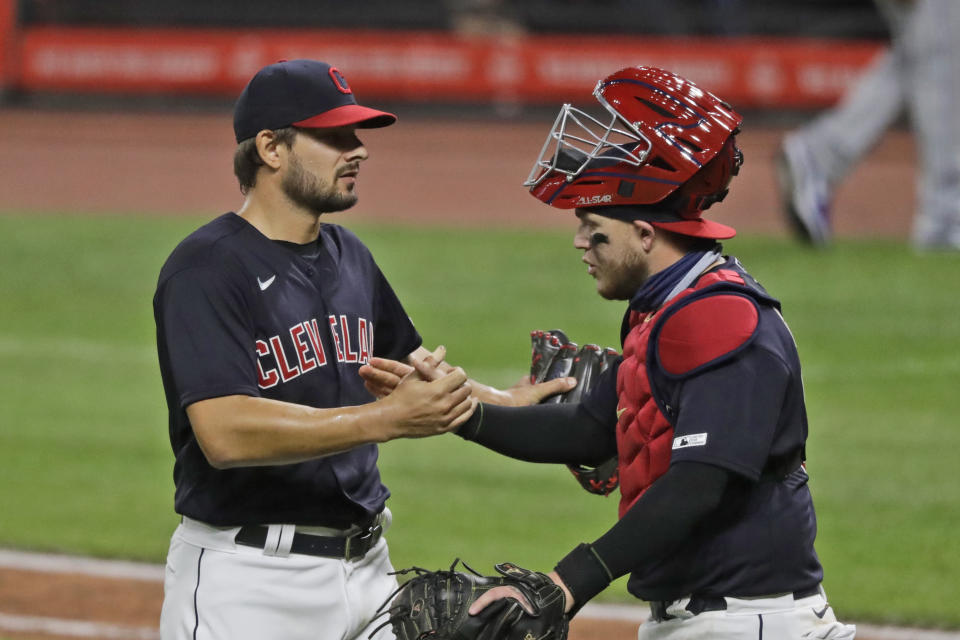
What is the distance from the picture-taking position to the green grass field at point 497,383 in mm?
7238

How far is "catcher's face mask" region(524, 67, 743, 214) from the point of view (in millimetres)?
3262

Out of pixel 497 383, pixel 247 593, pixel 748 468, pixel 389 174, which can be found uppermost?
pixel 748 468

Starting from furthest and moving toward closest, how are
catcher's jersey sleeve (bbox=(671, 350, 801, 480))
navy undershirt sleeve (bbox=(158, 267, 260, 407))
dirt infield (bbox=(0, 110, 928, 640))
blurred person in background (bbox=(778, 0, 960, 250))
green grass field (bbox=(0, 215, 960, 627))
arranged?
dirt infield (bbox=(0, 110, 928, 640))
blurred person in background (bbox=(778, 0, 960, 250))
green grass field (bbox=(0, 215, 960, 627))
navy undershirt sleeve (bbox=(158, 267, 260, 407))
catcher's jersey sleeve (bbox=(671, 350, 801, 480))

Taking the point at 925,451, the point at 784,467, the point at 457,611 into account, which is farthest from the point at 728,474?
the point at 925,451

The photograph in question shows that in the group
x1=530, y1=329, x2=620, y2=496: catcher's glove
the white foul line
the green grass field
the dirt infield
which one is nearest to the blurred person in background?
the green grass field

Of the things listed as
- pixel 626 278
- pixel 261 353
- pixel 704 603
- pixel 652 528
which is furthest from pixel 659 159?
pixel 261 353

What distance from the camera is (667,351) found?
123 inches

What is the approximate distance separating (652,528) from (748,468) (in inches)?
8.9

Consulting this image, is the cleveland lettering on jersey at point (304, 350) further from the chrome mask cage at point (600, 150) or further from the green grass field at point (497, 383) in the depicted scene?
the green grass field at point (497, 383)

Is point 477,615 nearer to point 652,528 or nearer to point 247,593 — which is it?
point 652,528

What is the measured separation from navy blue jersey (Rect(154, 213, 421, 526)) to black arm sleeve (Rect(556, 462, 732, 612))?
89 cm

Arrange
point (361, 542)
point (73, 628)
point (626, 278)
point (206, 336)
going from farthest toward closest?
point (73, 628) < point (361, 542) < point (206, 336) < point (626, 278)

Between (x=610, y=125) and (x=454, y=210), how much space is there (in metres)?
14.0

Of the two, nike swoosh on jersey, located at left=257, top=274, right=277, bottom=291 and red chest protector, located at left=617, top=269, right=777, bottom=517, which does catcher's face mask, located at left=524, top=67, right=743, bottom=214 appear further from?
nike swoosh on jersey, located at left=257, top=274, right=277, bottom=291
